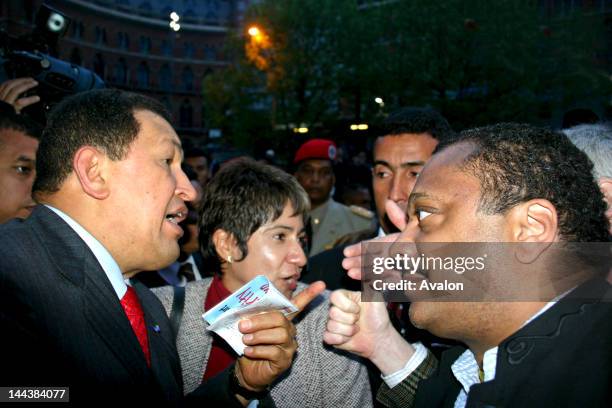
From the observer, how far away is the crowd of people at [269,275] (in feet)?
5.20

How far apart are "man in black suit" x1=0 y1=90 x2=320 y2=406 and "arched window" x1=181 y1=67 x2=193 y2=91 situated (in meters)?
57.5

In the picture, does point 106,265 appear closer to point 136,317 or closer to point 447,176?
point 136,317

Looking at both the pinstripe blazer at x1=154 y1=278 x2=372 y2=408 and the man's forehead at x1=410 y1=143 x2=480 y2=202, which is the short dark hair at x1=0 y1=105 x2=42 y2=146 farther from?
the man's forehead at x1=410 y1=143 x2=480 y2=202

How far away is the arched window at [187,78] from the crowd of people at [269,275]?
56473 mm

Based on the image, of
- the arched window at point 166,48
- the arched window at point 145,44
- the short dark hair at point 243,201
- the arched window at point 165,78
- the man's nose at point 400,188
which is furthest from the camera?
the arched window at point 165,78

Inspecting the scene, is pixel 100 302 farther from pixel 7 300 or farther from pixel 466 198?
pixel 466 198

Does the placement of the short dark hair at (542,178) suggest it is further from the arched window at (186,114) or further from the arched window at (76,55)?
the arched window at (186,114)

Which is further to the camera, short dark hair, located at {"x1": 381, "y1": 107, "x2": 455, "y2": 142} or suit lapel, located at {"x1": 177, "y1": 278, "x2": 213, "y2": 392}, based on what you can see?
short dark hair, located at {"x1": 381, "y1": 107, "x2": 455, "y2": 142}

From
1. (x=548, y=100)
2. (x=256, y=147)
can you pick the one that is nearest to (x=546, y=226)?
(x=548, y=100)

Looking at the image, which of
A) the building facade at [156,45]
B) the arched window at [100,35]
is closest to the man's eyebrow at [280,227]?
the building facade at [156,45]

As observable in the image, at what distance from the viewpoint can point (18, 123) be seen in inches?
125

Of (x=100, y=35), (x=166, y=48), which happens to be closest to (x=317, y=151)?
(x=100, y=35)

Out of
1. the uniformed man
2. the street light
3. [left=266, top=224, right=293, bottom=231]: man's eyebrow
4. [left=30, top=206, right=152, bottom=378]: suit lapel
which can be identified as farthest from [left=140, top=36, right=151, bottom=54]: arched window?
[left=30, top=206, right=152, bottom=378]: suit lapel

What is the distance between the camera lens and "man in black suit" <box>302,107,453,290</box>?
3410 millimetres
